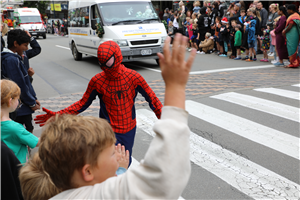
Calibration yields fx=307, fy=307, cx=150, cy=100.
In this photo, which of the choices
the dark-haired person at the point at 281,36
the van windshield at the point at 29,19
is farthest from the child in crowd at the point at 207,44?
the van windshield at the point at 29,19

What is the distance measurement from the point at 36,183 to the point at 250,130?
14.9 ft

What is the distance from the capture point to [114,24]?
437 inches

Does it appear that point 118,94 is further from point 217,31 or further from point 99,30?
point 217,31

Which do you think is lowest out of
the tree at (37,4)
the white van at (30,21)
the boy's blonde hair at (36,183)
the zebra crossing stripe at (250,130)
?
the zebra crossing stripe at (250,130)

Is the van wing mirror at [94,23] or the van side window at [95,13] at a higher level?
the van side window at [95,13]

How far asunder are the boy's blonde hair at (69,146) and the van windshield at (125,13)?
10.3 meters

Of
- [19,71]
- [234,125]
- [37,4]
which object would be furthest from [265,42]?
[37,4]

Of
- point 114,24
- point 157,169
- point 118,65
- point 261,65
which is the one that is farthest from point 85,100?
point 261,65

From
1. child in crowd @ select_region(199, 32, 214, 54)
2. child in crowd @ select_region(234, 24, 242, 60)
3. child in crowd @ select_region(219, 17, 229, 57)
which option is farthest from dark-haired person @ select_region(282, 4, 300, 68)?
child in crowd @ select_region(199, 32, 214, 54)

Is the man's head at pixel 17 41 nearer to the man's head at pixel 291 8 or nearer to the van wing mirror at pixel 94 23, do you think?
the van wing mirror at pixel 94 23

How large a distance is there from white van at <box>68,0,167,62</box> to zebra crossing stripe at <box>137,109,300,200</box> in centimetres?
646

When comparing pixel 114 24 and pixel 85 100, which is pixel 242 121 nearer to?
pixel 85 100

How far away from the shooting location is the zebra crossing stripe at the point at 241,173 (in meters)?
3.44

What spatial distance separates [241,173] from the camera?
3.88 m
